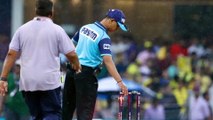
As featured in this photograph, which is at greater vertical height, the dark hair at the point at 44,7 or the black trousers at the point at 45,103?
the dark hair at the point at 44,7

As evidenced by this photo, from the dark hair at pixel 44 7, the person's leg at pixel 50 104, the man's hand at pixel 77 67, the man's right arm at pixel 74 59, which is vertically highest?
the dark hair at pixel 44 7

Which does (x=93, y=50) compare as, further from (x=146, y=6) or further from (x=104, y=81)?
(x=146, y=6)

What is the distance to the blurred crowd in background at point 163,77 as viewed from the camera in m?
18.0

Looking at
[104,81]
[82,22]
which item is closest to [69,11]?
[82,22]

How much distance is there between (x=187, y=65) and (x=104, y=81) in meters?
2.93

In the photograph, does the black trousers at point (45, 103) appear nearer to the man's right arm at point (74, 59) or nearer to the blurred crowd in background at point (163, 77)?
the man's right arm at point (74, 59)

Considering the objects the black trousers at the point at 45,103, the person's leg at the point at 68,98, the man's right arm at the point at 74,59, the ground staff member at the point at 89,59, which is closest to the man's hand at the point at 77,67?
the man's right arm at the point at 74,59

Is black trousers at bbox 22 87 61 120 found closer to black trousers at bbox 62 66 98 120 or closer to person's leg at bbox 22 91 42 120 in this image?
person's leg at bbox 22 91 42 120

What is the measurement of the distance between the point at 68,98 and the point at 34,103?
0.95m

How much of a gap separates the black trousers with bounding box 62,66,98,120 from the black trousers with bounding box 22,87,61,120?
0.69 m

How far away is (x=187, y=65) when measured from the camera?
20812 millimetres

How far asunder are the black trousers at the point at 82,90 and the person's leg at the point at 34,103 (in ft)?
2.61

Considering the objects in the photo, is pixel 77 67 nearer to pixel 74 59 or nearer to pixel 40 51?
pixel 74 59

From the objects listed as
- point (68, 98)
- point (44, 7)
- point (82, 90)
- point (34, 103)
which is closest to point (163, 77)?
point (68, 98)
